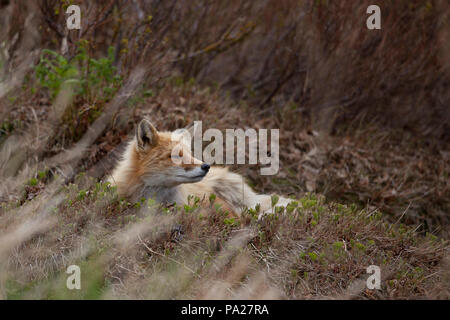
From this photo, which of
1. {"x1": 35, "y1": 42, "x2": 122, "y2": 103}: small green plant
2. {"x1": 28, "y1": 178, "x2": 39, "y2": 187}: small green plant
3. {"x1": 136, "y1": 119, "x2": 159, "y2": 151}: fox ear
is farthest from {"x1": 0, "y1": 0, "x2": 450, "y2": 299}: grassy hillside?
{"x1": 136, "y1": 119, "x2": 159, "y2": 151}: fox ear

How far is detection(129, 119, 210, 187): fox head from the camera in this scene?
4.60 m

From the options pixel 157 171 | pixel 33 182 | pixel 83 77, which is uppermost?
pixel 83 77

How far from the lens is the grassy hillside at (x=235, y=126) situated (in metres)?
3.87

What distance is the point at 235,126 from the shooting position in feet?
24.6

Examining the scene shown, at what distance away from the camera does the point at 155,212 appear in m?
4.43

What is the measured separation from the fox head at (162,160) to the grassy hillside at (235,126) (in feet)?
1.11

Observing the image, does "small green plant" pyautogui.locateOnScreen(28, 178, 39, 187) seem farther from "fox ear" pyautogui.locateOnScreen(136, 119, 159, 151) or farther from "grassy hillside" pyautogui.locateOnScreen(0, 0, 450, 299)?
"fox ear" pyautogui.locateOnScreen(136, 119, 159, 151)

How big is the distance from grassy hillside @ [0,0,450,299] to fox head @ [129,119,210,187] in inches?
13.3

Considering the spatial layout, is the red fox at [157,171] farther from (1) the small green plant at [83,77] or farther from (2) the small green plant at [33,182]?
(1) the small green plant at [83,77]

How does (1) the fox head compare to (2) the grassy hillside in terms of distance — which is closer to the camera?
(2) the grassy hillside

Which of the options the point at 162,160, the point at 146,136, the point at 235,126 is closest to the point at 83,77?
the point at 146,136

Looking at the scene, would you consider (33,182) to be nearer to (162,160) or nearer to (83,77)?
(162,160)

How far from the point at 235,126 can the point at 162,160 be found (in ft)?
9.51

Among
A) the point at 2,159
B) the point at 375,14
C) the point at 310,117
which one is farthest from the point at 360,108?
the point at 2,159
